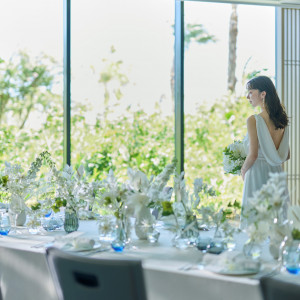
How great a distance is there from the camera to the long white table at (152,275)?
208 cm

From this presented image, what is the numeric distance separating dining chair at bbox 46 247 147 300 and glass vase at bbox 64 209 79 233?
1.03 metres

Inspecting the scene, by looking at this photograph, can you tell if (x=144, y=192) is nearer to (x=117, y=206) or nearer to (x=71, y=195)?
(x=117, y=206)

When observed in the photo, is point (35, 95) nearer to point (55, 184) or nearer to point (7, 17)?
point (7, 17)

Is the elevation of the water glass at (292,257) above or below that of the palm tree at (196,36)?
below

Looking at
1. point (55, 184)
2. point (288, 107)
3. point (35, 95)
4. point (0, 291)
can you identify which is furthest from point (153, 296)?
point (35, 95)

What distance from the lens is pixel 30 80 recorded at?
7297mm

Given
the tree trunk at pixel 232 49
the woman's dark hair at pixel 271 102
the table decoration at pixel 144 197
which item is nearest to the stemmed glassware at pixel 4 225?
→ the table decoration at pixel 144 197

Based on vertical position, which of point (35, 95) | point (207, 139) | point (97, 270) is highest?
point (35, 95)

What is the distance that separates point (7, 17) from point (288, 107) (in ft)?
10.9

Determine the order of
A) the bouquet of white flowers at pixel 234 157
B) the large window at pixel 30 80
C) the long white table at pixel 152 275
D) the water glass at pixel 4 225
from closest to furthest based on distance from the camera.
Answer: the long white table at pixel 152 275 < the water glass at pixel 4 225 < the bouquet of white flowers at pixel 234 157 < the large window at pixel 30 80

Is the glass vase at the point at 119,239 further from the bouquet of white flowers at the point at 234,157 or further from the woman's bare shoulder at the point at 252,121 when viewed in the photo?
the woman's bare shoulder at the point at 252,121

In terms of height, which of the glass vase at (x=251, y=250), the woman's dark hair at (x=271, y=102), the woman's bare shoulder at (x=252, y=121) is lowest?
the glass vase at (x=251, y=250)

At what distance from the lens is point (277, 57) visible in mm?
6086

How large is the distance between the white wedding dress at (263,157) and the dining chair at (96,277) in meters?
2.31
